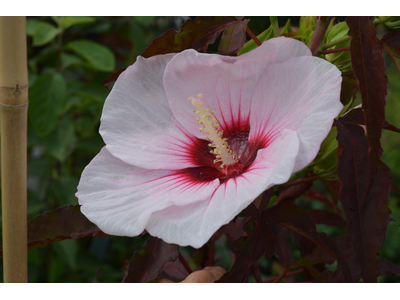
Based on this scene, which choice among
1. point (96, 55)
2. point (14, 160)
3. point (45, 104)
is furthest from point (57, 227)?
point (96, 55)

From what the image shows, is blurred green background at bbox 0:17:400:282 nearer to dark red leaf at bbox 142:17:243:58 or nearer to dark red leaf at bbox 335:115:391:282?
dark red leaf at bbox 142:17:243:58

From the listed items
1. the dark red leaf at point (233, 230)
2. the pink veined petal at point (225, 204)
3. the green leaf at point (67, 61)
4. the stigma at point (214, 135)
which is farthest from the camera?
the green leaf at point (67, 61)

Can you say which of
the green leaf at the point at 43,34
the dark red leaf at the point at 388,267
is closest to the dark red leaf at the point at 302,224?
the dark red leaf at the point at 388,267

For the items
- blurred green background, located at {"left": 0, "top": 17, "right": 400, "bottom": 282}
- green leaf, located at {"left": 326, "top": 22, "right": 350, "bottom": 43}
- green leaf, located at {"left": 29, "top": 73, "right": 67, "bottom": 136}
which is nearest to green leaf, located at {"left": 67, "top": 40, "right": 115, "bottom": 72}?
blurred green background, located at {"left": 0, "top": 17, "right": 400, "bottom": 282}

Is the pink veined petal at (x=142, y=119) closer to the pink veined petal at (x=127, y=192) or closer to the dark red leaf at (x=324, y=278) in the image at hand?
the pink veined petal at (x=127, y=192)

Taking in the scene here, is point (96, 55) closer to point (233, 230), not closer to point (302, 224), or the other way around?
point (233, 230)

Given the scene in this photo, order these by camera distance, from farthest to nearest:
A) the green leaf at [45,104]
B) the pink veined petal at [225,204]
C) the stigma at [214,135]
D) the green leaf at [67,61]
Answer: the green leaf at [67,61] → the green leaf at [45,104] → the stigma at [214,135] → the pink veined petal at [225,204]
